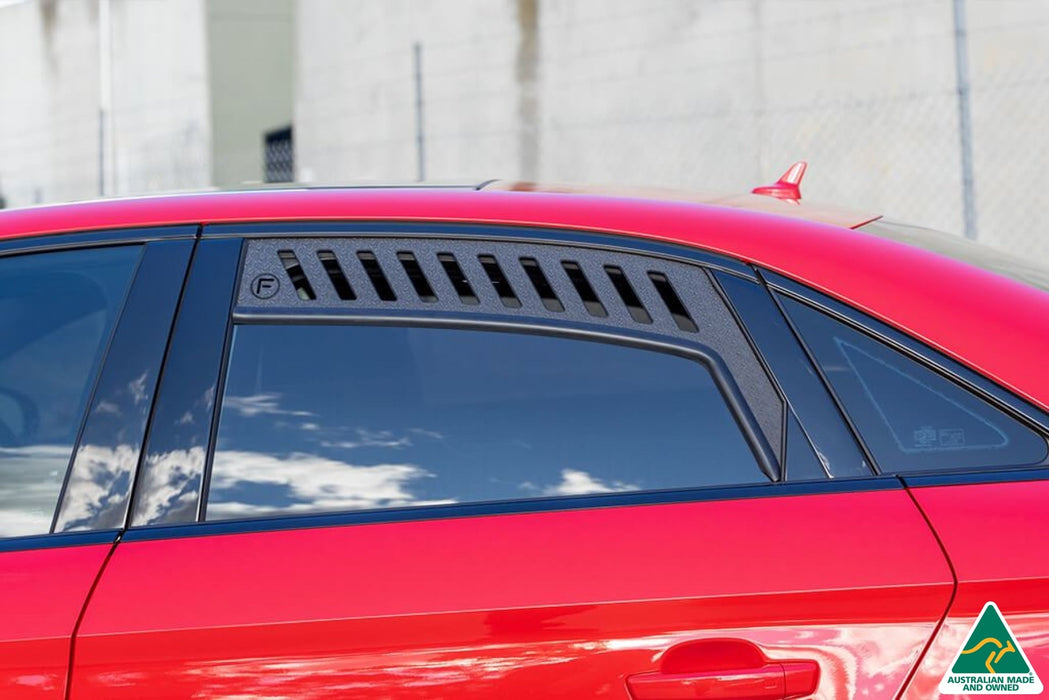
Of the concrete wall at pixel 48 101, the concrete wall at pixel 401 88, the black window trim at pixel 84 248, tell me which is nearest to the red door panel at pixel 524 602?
the black window trim at pixel 84 248

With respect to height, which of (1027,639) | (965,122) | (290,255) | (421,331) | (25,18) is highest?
(25,18)

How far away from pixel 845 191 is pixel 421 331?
26.5ft

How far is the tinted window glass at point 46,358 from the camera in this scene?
1878 millimetres

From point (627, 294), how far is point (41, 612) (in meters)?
0.94

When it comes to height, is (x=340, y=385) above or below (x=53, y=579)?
above

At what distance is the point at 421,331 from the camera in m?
1.85

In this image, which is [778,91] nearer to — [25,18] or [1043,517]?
[1043,517]

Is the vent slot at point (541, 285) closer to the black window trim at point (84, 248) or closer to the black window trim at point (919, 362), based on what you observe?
the black window trim at point (919, 362)

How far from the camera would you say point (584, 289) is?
6.02 feet

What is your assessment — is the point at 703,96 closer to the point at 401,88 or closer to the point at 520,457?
the point at 401,88

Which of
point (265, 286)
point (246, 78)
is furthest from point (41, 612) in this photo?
point (246, 78)

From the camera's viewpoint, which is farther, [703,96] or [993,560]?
[703,96]

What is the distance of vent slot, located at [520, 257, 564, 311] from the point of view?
1.82m

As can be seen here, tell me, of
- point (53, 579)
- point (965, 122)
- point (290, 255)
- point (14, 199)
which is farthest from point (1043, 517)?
point (14, 199)
